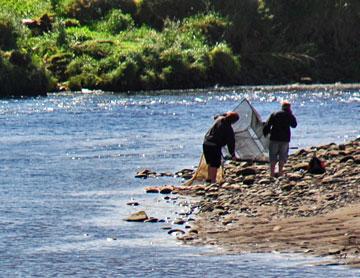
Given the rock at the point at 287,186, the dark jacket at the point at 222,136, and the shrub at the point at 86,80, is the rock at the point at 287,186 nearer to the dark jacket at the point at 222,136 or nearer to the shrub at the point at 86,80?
the dark jacket at the point at 222,136

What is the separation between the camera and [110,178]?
101ft

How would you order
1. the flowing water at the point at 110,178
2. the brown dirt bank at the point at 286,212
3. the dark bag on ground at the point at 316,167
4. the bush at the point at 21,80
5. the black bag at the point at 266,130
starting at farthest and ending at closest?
the bush at the point at 21,80 < the black bag at the point at 266,130 < the dark bag on ground at the point at 316,167 < the brown dirt bank at the point at 286,212 < the flowing water at the point at 110,178

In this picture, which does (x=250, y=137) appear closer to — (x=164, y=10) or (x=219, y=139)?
(x=219, y=139)

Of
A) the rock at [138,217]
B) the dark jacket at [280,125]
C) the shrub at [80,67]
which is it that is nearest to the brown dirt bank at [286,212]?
the dark jacket at [280,125]

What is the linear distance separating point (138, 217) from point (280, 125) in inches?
171

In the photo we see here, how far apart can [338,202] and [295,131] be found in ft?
65.8

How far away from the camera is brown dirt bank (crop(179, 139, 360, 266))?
20328mm

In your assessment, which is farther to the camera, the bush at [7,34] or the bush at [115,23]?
the bush at [115,23]

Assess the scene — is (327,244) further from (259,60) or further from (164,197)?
(259,60)

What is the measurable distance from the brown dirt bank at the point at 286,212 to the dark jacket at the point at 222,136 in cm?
79

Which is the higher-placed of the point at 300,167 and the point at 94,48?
the point at 300,167

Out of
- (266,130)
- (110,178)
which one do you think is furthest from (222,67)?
(266,130)

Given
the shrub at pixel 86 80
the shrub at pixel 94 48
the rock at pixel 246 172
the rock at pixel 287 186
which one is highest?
the rock at pixel 287 186

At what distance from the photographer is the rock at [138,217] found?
24.0 meters
